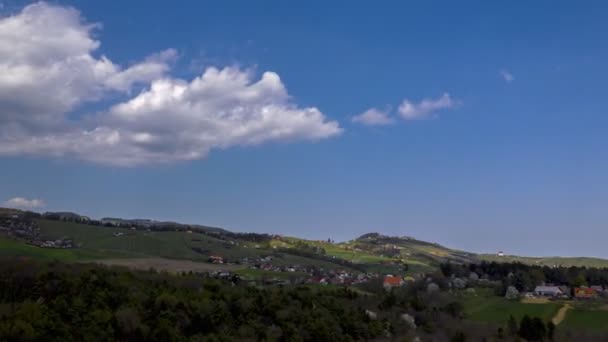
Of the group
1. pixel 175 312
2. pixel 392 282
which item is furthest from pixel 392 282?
pixel 175 312

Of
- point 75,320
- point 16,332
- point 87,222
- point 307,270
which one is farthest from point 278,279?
point 87,222

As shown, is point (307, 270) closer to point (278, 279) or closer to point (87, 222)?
point (278, 279)

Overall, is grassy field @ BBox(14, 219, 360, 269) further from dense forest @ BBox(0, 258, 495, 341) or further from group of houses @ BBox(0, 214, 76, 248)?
dense forest @ BBox(0, 258, 495, 341)

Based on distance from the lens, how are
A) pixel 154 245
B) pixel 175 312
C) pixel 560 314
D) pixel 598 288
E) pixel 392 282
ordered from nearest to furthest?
pixel 175 312, pixel 560 314, pixel 598 288, pixel 392 282, pixel 154 245

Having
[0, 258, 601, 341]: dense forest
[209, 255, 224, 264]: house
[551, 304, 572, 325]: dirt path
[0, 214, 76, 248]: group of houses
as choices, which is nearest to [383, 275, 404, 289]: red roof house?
[0, 258, 601, 341]: dense forest

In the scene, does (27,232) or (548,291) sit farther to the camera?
(27,232)

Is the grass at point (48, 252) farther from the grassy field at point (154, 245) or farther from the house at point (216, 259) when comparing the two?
the house at point (216, 259)

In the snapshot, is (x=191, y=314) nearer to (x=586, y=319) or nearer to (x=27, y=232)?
(x=586, y=319)
